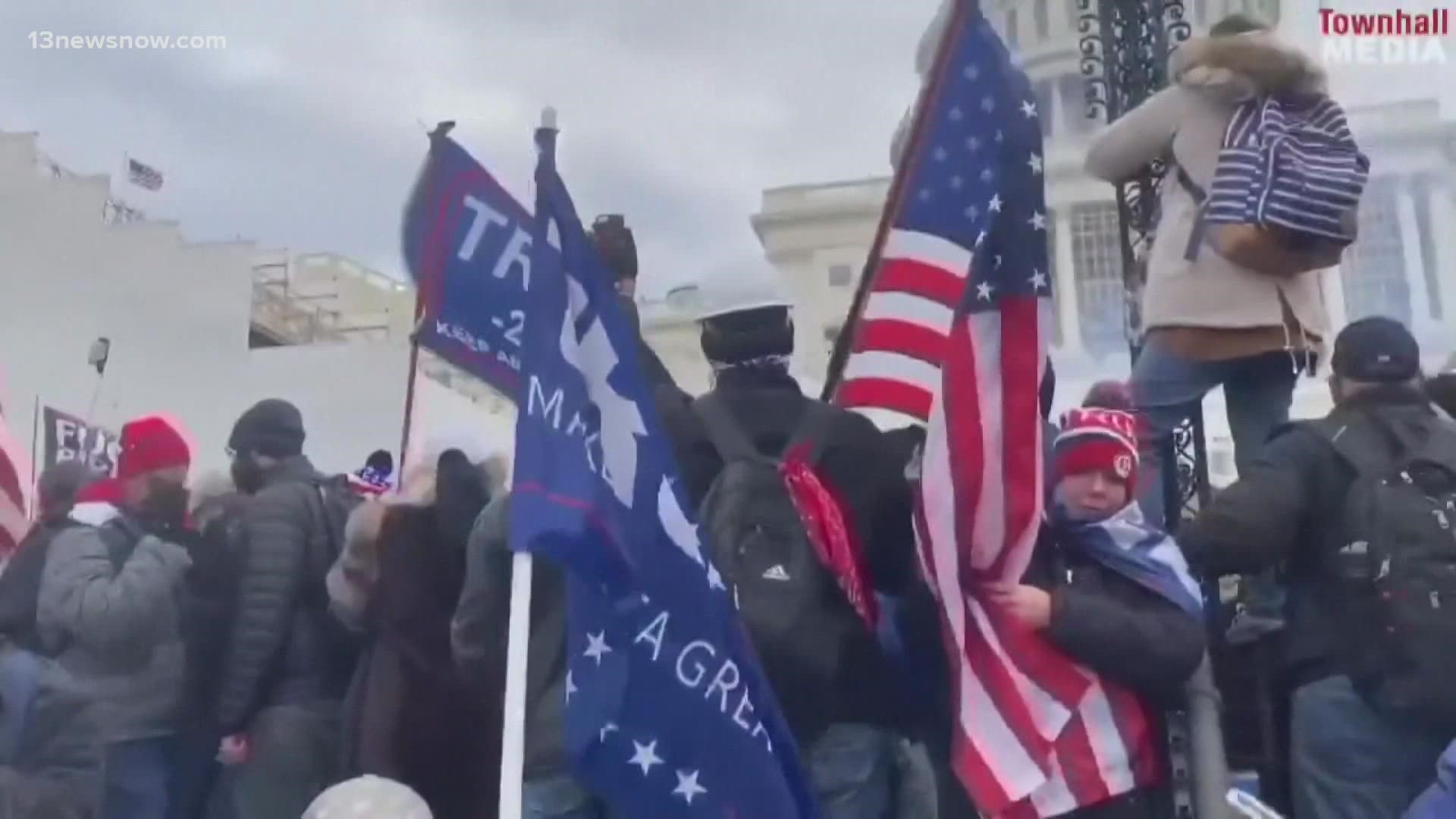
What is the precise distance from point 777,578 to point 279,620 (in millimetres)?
1473

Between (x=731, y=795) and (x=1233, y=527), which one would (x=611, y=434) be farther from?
(x=1233, y=527)

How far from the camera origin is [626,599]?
9.37 feet

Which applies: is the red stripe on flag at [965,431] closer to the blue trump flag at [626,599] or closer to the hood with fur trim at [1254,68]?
the blue trump flag at [626,599]

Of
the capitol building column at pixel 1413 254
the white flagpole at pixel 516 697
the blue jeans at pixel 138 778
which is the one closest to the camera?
the white flagpole at pixel 516 697

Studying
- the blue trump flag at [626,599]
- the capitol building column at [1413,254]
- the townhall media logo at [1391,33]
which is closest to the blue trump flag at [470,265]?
the blue trump flag at [626,599]

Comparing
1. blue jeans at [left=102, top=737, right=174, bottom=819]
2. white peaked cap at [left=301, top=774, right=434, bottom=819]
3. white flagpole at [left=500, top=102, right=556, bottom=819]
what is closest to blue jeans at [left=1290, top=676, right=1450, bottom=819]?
white flagpole at [left=500, top=102, right=556, bottom=819]

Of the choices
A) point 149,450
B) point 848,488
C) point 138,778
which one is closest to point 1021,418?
point 848,488

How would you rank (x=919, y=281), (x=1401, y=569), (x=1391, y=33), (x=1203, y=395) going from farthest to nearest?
(x=1391, y=33) → (x=1203, y=395) → (x=919, y=281) → (x=1401, y=569)

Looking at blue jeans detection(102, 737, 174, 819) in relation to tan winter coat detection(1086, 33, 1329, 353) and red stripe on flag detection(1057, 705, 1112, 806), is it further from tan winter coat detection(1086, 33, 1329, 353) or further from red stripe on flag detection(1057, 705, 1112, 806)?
tan winter coat detection(1086, 33, 1329, 353)

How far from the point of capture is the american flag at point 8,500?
5.26m

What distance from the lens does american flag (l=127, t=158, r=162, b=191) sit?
1983cm

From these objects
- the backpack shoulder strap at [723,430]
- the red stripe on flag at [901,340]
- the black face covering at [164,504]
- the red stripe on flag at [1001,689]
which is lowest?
the red stripe on flag at [1001,689]

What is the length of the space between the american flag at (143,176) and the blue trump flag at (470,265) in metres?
16.2

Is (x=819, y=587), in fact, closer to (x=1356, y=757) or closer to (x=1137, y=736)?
(x=1137, y=736)
